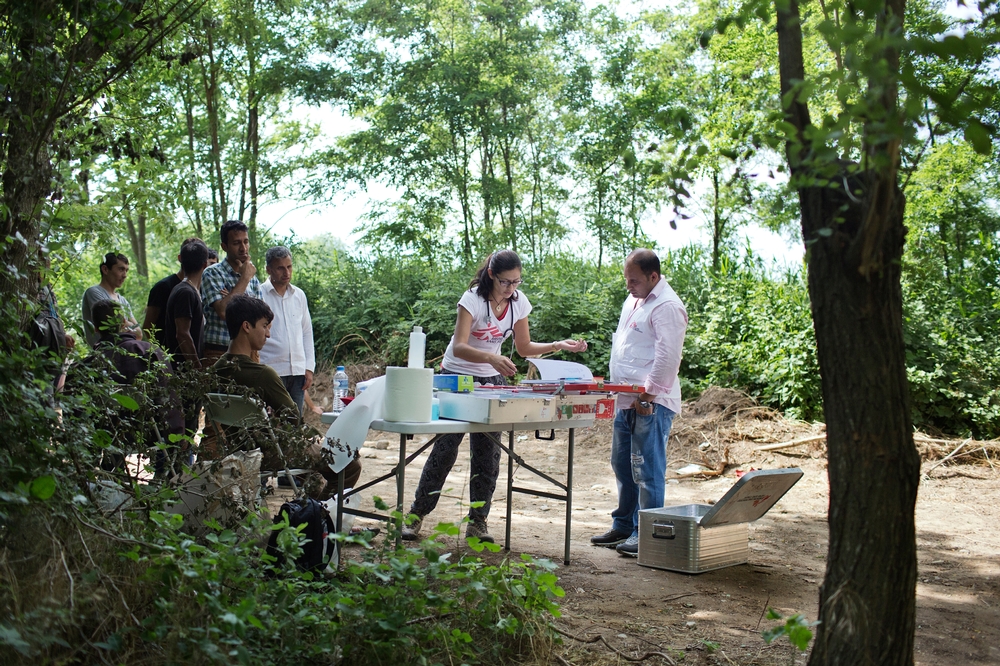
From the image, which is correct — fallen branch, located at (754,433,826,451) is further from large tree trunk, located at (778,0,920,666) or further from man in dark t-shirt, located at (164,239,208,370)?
large tree trunk, located at (778,0,920,666)

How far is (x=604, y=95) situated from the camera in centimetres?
→ 1670

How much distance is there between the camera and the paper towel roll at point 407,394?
13.6 feet

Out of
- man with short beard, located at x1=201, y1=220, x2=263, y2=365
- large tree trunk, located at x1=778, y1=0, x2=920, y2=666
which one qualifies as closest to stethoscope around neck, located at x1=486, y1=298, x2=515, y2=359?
man with short beard, located at x1=201, y1=220, x2=263, y2=365

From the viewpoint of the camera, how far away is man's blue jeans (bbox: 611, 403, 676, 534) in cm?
520

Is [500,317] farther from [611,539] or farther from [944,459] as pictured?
[944,459]

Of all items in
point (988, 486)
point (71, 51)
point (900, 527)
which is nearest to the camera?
point (900, 527)

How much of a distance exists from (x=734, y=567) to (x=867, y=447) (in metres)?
2.76

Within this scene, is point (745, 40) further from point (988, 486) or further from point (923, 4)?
point (988, 486)

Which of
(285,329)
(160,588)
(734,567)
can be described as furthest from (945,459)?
(160,588)

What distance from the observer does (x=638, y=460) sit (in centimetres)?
526

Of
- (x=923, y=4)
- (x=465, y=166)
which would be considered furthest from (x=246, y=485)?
(x=465, y=166)

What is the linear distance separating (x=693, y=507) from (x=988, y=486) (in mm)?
3922

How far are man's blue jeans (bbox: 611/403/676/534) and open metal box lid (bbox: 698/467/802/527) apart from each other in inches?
Result: 19.6

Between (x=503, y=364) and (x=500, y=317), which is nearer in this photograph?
(x=503, y=364)
